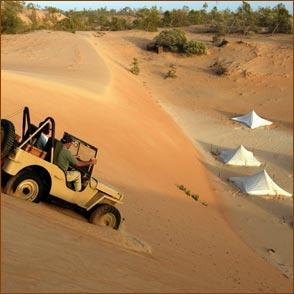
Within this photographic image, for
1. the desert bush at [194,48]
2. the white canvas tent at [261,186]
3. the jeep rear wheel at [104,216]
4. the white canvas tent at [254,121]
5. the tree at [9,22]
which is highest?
the tree at [9,22]

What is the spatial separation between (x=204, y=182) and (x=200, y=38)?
39068mm

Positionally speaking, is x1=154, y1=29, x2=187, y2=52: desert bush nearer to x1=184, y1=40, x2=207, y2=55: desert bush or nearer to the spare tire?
x1=184, y1=40, x2=207, y2=55: desert bush

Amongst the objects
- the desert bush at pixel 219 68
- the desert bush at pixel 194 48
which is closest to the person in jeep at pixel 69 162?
the desert bush at pixel 219 68

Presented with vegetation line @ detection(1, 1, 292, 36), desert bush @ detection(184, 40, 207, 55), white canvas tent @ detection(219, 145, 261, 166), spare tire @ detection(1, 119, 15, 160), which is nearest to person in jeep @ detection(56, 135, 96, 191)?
spare tire @ detection(1, 119, 15, 160)

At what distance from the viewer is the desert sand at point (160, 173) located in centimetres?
591

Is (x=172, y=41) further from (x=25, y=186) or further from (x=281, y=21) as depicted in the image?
(x=25, y=186)

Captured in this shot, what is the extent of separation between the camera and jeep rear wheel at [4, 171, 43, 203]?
6691 millimetres

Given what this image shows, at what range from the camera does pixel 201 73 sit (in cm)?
4256

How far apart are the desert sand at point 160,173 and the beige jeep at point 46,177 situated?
Answer: 0.77 ft

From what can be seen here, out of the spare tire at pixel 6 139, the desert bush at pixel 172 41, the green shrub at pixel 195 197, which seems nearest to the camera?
the spare tire at pixel 6 139

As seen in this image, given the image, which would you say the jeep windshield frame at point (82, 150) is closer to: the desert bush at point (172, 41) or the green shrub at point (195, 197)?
the green shrub at point (195, 197)

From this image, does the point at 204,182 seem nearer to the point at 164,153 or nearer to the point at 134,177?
the point at 164,153

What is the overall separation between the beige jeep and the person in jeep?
0.08 metres

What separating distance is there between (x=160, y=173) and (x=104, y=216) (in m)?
8.98
